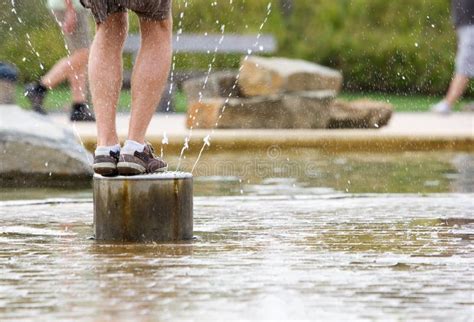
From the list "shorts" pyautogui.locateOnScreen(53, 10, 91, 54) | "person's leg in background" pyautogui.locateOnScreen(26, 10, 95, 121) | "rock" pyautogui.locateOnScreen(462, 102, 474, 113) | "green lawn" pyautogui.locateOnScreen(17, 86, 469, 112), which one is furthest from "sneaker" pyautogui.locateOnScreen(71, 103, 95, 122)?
"rock" pyautogui.locateOnScreen(462, 102, 474, 113)

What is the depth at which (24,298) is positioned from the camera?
4.77m

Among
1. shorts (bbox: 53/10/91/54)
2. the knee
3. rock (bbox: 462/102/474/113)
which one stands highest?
shorts (bbox: 53/10/91/54)

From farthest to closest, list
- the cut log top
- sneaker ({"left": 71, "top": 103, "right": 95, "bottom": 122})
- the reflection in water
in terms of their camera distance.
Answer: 1. sneaker ({"left": 71, "top": 103, "right": 95, "bottom": 122})
2. the cut log top
3. the reflection in water

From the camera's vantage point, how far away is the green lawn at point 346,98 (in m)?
19.4

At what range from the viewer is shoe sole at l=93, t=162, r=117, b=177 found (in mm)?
6215

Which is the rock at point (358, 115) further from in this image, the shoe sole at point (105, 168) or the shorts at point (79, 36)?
the shoe sole at point (105, 168)

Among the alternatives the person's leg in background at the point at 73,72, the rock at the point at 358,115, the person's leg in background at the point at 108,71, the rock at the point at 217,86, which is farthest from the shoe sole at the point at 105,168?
the rock at the point at 217,86

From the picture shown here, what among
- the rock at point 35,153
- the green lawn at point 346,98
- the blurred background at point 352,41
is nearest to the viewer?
the rock at point 35,153

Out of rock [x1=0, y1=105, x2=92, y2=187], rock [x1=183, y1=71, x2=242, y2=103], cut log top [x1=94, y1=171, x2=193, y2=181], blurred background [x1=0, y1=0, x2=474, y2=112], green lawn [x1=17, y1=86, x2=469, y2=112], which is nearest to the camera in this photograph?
cut log top [x1=94, y1=171, x2=193, y2=181]

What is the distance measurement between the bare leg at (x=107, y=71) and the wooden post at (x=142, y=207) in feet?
0.72

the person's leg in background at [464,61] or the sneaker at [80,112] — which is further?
the person's leg in background at [464,61]

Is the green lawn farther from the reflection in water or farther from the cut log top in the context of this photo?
the cut log top

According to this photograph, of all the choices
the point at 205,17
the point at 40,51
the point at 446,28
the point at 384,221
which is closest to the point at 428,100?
the point at 446,28

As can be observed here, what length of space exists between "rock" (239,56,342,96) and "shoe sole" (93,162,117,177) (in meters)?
10.1
